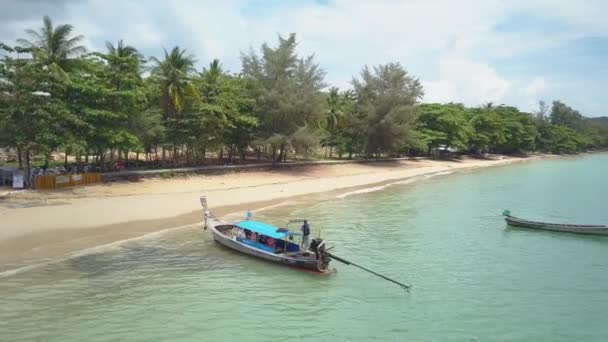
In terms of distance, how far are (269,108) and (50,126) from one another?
25.7 m

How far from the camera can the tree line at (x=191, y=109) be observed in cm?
3528

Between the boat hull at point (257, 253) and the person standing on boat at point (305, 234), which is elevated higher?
the person standing on boat at point (305, 234)

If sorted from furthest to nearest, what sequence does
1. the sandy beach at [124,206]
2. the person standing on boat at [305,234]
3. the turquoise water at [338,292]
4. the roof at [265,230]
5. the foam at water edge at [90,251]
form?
the sandy beach at [124,206], the roof at [265,230], the person standing on boat at [305,234], the foam at water edge at [90,251], the turquoise water at [338,292]

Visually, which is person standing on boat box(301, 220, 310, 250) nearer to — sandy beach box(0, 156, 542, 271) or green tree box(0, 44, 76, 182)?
sandy beach box(0, 156, 542, 271)

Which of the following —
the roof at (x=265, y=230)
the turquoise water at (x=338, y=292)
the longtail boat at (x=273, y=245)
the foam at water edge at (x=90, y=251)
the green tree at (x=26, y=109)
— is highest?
the green tree at (x=26, y=109)

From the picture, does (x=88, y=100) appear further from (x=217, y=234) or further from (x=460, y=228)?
(x=460, y=228)

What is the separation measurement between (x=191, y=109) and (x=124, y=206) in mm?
18614

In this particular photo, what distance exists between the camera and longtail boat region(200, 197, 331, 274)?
22.0 metres

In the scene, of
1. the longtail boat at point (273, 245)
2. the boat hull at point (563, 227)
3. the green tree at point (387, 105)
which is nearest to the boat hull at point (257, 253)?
the longtail boat at point (273, 245)

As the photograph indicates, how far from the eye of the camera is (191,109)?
5044 centimetres

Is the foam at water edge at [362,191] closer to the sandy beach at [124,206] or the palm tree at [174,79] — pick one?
the sandy beach at [124,206]

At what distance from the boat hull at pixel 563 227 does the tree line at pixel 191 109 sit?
92.6 feet

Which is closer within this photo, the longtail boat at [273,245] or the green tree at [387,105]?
the longtail boat at [273,245]

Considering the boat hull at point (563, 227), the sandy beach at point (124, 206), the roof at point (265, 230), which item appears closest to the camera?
the roof at point (265, 230)
